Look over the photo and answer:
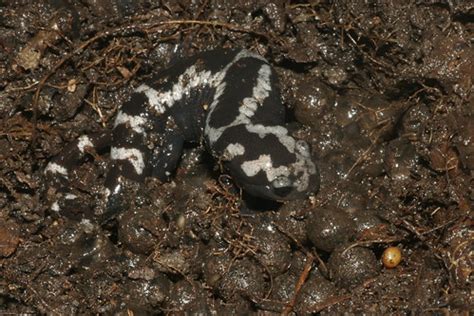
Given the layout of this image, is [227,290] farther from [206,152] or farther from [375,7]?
[375,7]

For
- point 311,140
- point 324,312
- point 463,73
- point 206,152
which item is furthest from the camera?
point 206,152

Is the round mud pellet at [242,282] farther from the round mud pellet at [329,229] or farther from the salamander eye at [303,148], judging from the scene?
the salamander eye at [303,148]

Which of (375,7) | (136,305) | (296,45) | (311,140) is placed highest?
(375,7)

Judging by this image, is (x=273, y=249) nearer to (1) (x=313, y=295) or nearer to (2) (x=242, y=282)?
(2) (x=242, y=282)

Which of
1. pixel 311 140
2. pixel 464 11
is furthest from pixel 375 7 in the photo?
pixel 311 140

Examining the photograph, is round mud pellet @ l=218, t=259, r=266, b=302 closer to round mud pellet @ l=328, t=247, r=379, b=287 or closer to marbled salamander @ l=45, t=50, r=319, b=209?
round mud pellet @ l=328, t=247, r=379, b=287

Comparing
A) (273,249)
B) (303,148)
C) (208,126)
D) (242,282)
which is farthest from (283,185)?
(208,126)

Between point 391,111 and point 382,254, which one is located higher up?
point 391,111
